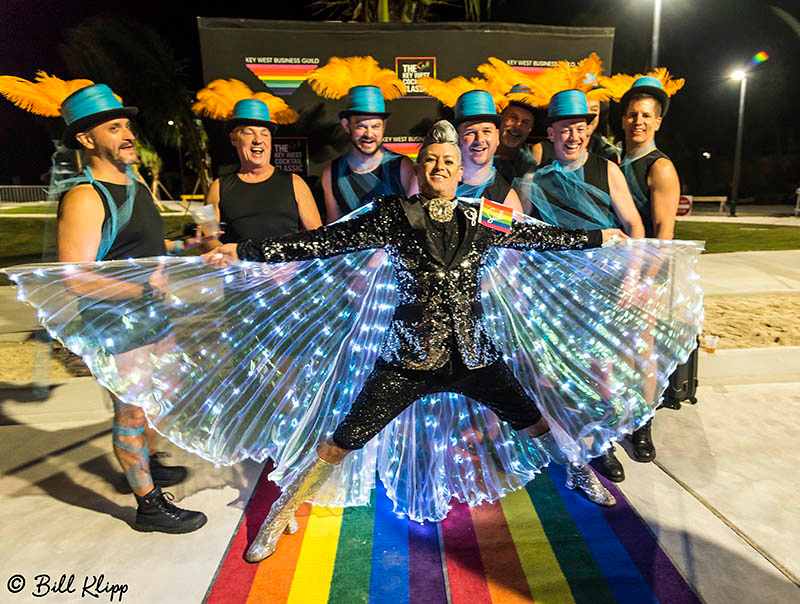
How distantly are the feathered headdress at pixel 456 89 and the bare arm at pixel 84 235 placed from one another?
107 inches

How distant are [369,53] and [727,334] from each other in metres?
4.76

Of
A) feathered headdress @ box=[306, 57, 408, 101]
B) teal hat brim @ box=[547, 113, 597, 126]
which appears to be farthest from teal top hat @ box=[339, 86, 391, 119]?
teal hat brim @ box=[547, 113, 597, 126]

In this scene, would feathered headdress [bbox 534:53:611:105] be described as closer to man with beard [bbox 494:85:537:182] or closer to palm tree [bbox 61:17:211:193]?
man with beard [bbox 494:85:537:182]

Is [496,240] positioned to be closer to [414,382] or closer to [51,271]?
[414,382]

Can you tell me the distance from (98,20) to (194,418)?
51.1 feet

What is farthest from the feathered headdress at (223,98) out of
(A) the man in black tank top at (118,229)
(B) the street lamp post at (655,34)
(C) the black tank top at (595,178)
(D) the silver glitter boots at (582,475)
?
(B) the street lamp post at (655,34)

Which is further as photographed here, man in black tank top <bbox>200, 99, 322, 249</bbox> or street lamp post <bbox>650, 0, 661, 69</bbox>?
street lamp post <bbox>650, 0, 661, 69</bbox>

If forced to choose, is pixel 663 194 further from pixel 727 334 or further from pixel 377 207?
pixel 727 334

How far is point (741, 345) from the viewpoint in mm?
5254

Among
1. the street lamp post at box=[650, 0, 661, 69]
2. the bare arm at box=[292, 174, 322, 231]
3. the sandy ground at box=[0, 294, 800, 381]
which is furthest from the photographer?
the street lamp post at box=[650, 0, 661, 69]

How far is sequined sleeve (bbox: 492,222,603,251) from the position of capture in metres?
2.52

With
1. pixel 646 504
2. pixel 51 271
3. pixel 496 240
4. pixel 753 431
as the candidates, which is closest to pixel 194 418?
pixel 51 271

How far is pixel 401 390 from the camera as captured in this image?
2387 millimetres

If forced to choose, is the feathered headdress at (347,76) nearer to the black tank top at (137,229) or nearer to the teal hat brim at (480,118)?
the teal hat brim at (480,118)
